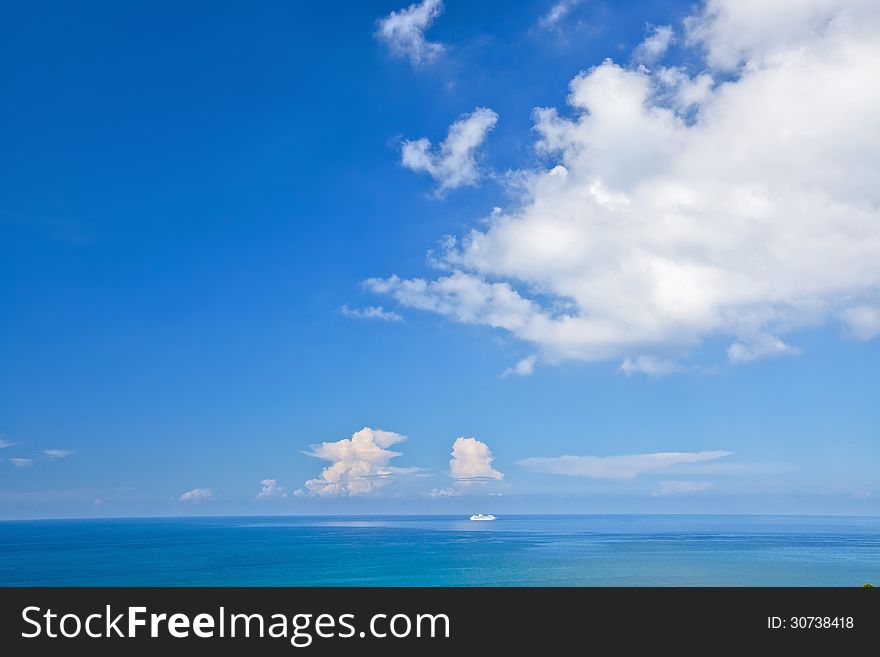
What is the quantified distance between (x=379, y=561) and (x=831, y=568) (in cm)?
6321

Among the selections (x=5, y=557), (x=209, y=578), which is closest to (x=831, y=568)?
(x=209, y=578)
